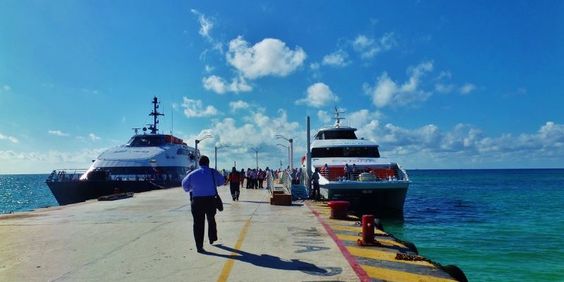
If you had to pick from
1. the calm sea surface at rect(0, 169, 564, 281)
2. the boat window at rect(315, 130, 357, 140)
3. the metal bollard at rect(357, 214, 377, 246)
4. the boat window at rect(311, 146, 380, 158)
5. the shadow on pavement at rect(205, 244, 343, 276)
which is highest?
the boat window at rect(315, 130, 357, 140)

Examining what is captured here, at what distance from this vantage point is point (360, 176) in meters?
25.3

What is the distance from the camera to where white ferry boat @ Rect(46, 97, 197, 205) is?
3941cm

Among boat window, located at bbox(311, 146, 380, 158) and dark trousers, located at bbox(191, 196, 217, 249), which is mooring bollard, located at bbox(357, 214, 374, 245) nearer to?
dark trousers, located at bbox(191, 196, 217, 249)

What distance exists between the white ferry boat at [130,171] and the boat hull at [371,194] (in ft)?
68.8

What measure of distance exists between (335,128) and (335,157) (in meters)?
5.84

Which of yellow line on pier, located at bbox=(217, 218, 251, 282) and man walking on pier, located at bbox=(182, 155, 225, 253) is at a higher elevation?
man walking on pier, located at bbox=(182, 155, 225, 253)

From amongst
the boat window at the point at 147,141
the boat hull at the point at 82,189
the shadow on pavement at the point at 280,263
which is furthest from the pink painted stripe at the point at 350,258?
the boat window at the point at 147,141

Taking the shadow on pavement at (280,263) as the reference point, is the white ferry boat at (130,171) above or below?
above

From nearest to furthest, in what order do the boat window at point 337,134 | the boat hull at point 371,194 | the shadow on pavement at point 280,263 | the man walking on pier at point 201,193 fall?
the shadow on pavement at point 280,263, the man walking on pier at point 201,193, the boat hull at point 371,194, the boat window at point 337,134

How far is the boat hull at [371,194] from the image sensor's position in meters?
24.6

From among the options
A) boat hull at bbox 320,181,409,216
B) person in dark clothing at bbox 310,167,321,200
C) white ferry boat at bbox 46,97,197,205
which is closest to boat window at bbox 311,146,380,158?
boat hull at bbox 320,181,409,216

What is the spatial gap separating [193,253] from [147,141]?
1756 inches

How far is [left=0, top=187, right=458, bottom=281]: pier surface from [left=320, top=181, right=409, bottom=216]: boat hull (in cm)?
1010

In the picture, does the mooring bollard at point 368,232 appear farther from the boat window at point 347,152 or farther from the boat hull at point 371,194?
the boat window at point 347,152
